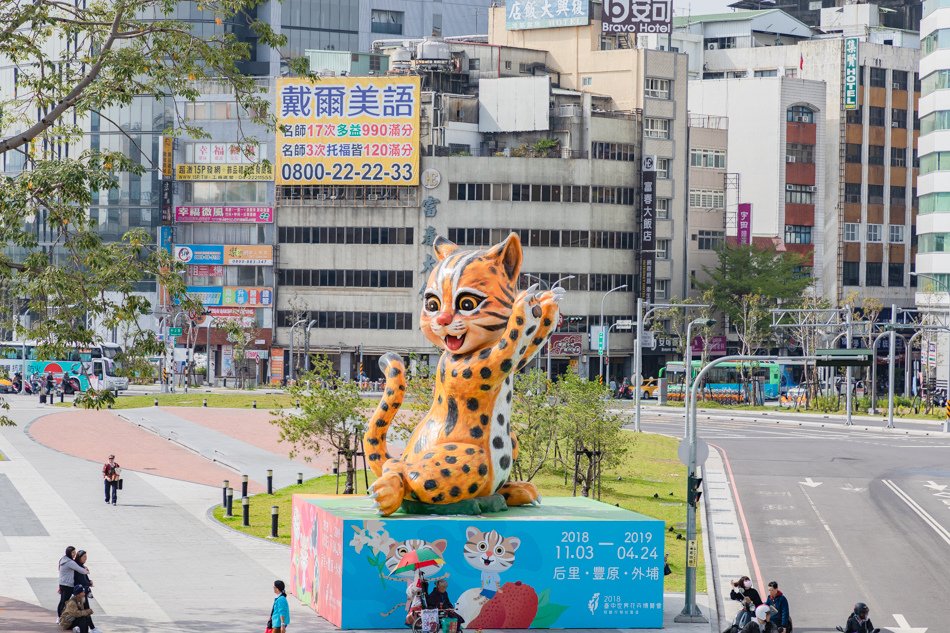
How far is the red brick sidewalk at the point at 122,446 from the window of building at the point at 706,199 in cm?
5367

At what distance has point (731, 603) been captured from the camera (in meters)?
32.0

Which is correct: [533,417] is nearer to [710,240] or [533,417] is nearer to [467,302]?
[467,302]

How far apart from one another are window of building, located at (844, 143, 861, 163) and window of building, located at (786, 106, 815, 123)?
4.93m

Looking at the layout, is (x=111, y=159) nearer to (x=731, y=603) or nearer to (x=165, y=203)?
(x=731, y=603)

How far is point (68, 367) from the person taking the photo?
94188mm

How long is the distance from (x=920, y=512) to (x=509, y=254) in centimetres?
2192

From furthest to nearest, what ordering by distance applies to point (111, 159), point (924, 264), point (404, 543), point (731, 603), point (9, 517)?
1. point (924, 264)
2. point (9, 517)
3. point (731, 603)
4. point (111, 159)
5. point (404, 543)

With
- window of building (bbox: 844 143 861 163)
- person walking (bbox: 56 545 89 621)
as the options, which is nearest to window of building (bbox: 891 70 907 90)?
window of building (bbox: 844 143 861 163)

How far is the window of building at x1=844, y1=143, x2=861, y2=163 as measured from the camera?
122m

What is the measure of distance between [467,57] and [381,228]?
14.8 metres

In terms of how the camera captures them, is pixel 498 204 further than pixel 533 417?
Yes

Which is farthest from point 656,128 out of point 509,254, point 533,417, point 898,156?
point 509,254

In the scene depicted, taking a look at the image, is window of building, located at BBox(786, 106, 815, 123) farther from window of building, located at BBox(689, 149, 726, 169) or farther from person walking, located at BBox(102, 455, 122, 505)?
person walking, located at BBox(102, 455, 122, 505)

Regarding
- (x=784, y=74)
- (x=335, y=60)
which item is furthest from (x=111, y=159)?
(x=784, y=74)
